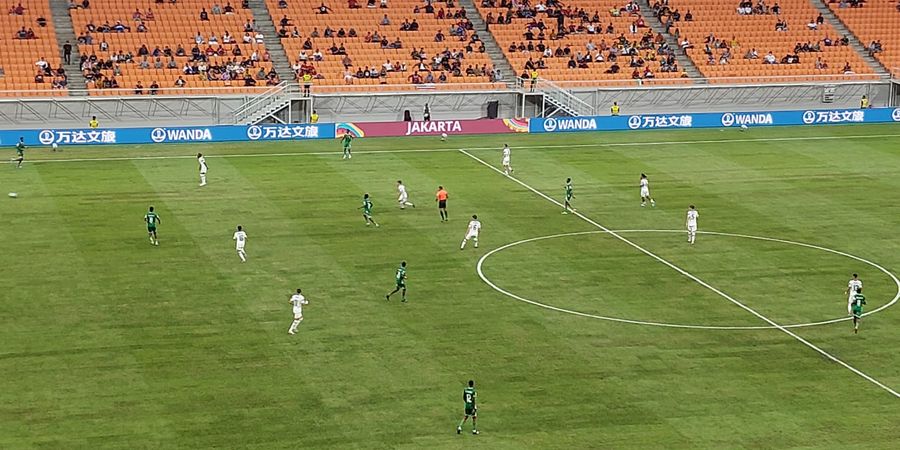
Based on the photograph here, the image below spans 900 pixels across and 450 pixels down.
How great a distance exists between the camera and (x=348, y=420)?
112 feet

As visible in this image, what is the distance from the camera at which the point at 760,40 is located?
96312 mm

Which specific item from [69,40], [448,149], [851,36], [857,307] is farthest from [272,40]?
[857,307]

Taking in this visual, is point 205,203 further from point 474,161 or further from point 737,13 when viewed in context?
point 737,13

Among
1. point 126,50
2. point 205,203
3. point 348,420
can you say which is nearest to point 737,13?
point 126,50

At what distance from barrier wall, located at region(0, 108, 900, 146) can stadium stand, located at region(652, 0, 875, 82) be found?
6.25 meters

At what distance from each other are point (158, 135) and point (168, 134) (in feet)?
1.79

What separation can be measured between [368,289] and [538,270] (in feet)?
21.4

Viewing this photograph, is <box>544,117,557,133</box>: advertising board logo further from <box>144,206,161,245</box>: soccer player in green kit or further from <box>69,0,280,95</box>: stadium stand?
<box>144,206,161,245</box>: soccer player in green kit

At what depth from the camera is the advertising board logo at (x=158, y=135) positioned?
7500 centimetres

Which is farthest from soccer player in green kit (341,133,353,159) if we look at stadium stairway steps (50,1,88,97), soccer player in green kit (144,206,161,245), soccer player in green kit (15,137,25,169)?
soccer player in green kit (144,206,161,245)

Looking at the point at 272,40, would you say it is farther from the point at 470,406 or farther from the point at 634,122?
the point at 470,406

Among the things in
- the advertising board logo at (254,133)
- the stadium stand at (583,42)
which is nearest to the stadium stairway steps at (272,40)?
the advertising board logo at (254,133)

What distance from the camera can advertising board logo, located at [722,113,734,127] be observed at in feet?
277

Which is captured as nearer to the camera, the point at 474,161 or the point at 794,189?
the point at 794,189
